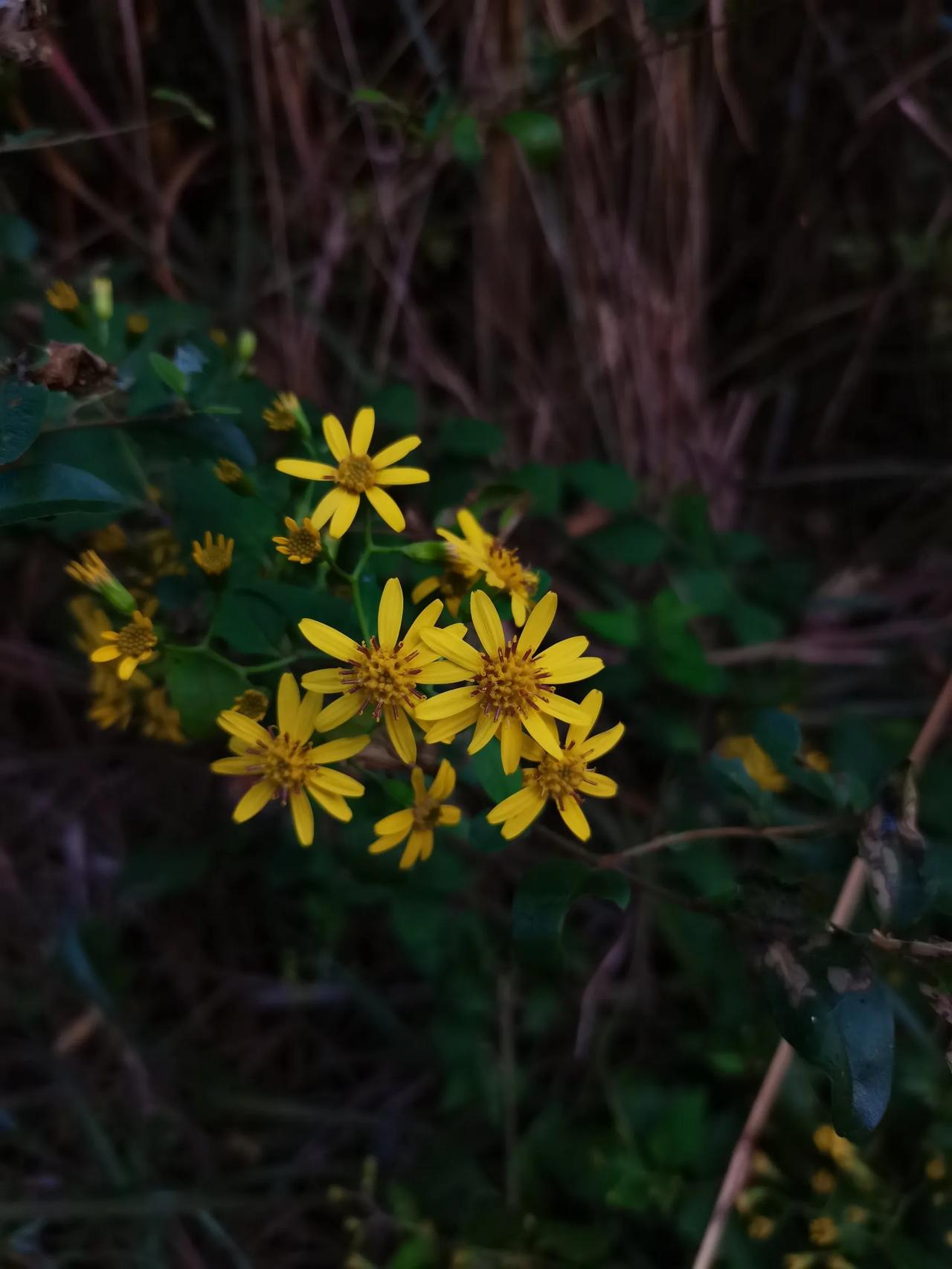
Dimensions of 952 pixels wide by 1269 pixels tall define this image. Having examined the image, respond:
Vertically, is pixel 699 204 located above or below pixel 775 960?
above

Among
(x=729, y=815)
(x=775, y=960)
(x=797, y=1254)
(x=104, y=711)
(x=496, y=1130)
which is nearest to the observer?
(x=775, y=960)

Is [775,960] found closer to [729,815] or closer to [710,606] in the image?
[729,815]

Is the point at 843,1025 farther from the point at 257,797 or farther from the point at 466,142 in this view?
the point at 466,142

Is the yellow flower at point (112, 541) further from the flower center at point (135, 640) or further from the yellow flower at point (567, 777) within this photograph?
the yellow flower at point (567, 777)

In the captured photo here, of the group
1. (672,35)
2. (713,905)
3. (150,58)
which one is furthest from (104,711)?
(672,35)

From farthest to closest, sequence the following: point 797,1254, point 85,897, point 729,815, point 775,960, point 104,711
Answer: point 85,897
point 729,815
point 797,1254
point 104,711
point 775,960

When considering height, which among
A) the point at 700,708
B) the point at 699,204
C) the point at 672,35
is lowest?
the point at 700,708
